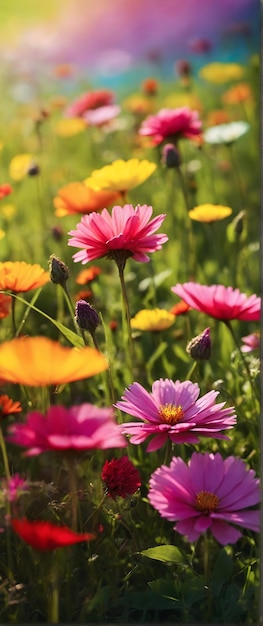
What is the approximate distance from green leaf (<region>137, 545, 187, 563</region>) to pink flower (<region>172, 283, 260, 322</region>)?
22 cm

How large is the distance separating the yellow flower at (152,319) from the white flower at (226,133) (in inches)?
15.8

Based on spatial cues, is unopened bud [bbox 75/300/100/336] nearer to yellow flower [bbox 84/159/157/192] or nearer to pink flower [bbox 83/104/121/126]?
yellow flower [bbox 84/159/157/192]

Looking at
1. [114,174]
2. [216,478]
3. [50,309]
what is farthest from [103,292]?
[216,478]

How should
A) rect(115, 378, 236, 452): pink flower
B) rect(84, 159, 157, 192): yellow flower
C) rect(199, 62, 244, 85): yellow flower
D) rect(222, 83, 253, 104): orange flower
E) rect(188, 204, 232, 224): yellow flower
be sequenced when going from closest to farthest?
rect(115, 378, 236, 452): pink flower → rect(84, 159, 157, 192): yellow flower → rect(188, 204, 232, 224): yellow flower → rect(199, 62, 244, 85): yellow flower → rect(222, 83, 253, 104): orange flower

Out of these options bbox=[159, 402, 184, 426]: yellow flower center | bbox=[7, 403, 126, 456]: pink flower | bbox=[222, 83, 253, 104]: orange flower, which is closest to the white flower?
bbox=[222, 83, 253, 104]: orange flower

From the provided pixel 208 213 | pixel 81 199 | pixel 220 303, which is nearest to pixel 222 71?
pixel 208 213

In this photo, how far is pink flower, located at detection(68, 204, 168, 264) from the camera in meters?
0.74

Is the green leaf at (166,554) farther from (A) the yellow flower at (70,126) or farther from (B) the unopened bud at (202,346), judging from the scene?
(A) the yellow flower at (70,126)

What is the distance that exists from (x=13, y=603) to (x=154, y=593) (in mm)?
126

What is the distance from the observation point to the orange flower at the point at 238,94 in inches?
51.7

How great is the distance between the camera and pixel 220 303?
30.8 inches

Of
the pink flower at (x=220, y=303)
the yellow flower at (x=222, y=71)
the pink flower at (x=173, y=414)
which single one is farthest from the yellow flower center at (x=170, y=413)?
the yellow flower at (x=222, y=71)

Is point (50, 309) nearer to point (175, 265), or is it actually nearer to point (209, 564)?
point (175, 265)

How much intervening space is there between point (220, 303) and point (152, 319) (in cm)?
17
